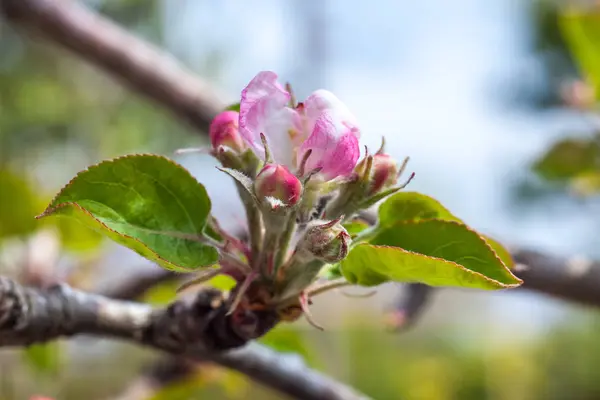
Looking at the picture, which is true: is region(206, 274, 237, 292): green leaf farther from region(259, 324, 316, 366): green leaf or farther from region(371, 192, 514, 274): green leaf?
region(259, 324, 316, 366): green leaf

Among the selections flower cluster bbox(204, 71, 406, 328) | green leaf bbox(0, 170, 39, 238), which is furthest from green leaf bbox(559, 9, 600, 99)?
green leaf bbox(0, 170, 39, 238)

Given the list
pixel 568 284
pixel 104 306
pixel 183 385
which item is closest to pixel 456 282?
pixel 104 306

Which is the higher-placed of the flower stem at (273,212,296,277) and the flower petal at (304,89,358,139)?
the flower petal at (304,89,358,139)

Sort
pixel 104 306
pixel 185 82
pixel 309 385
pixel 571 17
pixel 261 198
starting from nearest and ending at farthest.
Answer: pixel 261 198 → pixel 104 306 → pixel 309 385 → pixel 571 17 → pixel 185 82

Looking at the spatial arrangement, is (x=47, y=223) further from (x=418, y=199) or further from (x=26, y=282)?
(x=418, y=199)

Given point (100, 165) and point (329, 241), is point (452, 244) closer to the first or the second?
point (329, 241)

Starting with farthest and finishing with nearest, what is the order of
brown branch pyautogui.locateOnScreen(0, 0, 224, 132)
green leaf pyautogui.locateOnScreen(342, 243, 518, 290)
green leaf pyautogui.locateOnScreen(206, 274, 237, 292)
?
1. brown branch pyautogui.locateOnScreen(0, 0, 224, 132)
2. green leaf pyautogui.locateOnScreen(206, 274, 237, 292)
3. green leaf pyautogui.locateOnScreen(342, 243, 518, 290)

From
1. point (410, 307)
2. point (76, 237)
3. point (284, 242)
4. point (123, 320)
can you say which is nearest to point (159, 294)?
point (76, 237)
